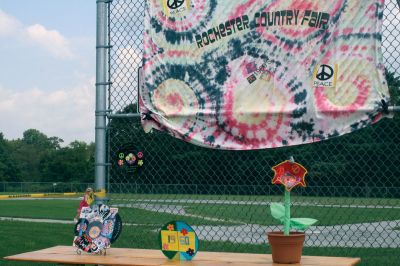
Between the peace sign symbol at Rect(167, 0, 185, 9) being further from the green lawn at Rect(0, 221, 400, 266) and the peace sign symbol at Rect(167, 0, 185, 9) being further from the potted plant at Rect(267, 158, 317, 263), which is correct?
the green lawn at Rect(0, 221, 400, 266)

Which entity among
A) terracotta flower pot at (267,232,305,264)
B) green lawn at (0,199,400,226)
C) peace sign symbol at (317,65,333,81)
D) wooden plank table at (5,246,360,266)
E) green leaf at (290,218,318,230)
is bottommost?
green lawn at (0,199,400,226)

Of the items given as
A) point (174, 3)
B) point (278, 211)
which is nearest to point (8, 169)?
point (174, 3)

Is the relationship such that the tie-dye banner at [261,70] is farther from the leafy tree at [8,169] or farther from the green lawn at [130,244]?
the leafy tree at [8,169]

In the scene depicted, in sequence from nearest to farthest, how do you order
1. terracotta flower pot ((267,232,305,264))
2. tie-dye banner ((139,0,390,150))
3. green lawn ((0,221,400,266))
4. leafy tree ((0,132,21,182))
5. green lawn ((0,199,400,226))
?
terracotta flower pot ((267,232,305,264)), tie-dye banner ((139,0,390,150)), green lawn ((0,221,400,266)), green lawn ((0,199,400,226)), leafy tree ((0,132,21,182))

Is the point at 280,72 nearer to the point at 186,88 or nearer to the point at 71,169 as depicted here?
the point at 186,88

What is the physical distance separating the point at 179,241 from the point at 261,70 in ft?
4.65

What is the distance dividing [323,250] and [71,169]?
158ft

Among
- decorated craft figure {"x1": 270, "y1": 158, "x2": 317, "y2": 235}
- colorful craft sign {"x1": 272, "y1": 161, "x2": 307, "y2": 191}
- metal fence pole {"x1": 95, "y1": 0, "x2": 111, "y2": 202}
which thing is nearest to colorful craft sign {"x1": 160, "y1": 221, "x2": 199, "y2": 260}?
decorated craft figure {"x1": 270, "y1": 158, "x2": 317, "y2": 235}

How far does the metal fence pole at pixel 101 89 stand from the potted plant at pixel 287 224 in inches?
63.4

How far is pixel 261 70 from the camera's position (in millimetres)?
4922

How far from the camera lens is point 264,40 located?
4.91 m

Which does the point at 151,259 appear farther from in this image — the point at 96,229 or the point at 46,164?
the point at 46,164

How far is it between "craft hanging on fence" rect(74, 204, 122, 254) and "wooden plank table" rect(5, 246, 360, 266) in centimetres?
7

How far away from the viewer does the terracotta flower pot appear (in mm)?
4121
